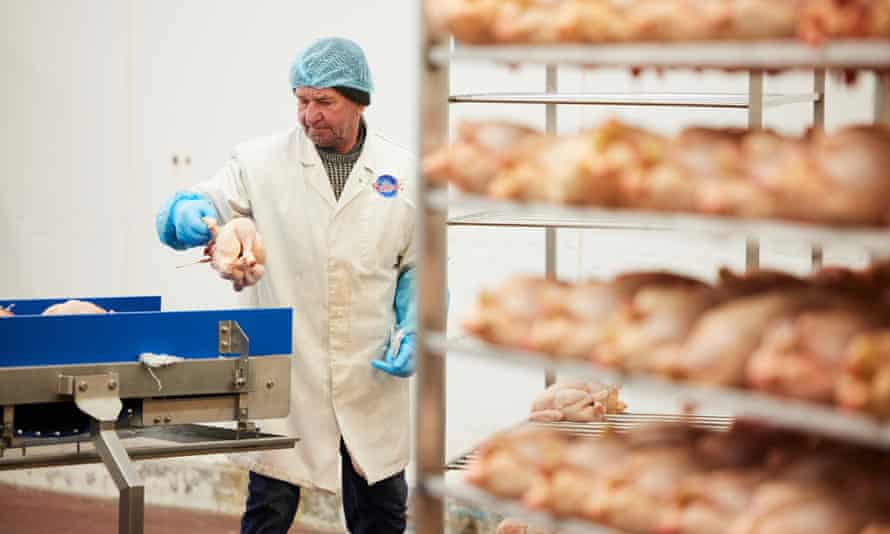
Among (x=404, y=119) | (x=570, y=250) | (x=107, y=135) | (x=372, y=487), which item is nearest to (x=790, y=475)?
(x=372, y=487)

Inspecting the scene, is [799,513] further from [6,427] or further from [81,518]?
[81,518]

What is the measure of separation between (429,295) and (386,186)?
5.55 ft

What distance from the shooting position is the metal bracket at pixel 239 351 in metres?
3.32

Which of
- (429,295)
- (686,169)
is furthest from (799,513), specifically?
(429,295)

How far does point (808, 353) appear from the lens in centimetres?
185

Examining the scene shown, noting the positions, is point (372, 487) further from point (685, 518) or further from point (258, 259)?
point (685, 518)

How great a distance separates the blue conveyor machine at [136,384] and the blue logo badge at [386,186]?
0.71 m

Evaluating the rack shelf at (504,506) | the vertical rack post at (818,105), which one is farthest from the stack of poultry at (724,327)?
the vertical rack post at (818,105)

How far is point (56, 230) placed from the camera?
623 centimetres

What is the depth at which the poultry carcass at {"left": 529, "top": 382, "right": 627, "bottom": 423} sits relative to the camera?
3373 millimetres

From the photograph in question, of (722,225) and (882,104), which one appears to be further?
(882,104)

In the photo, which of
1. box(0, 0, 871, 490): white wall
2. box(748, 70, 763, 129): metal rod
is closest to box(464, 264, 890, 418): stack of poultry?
box(748, 70, 763, 129): metal rod

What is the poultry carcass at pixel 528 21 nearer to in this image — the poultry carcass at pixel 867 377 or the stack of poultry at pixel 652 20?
the stack of poultry at pixel 652 20

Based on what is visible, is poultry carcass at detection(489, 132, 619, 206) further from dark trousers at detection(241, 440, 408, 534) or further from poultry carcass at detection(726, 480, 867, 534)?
dark trousers at detection(241, 440, 408, 534)
